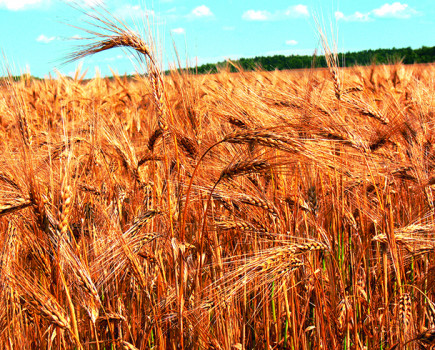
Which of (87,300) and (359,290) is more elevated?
(87,300)

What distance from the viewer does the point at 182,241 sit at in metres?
1.39

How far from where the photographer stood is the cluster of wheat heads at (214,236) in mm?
1324

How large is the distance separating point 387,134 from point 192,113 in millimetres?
963

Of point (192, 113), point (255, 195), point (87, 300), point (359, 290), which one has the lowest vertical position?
point (359, 290)

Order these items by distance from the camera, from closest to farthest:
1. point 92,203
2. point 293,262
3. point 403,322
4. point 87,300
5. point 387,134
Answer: point 87,300, point 293,262, point 403,322, point 387,134, point 92,203

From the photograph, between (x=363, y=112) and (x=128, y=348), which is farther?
(x=363, y=112)

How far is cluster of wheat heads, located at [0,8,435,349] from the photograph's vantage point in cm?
132

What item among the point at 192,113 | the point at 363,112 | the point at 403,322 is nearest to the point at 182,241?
the point at 192,113

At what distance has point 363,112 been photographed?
2.33 meters

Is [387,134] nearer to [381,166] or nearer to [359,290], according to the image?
[381,166]

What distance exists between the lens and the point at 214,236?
1888mm

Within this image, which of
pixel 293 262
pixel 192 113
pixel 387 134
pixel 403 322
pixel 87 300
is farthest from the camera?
pixel 387 134

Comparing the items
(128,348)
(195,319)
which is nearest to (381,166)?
(195,319)

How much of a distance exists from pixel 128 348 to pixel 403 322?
1.02 m
